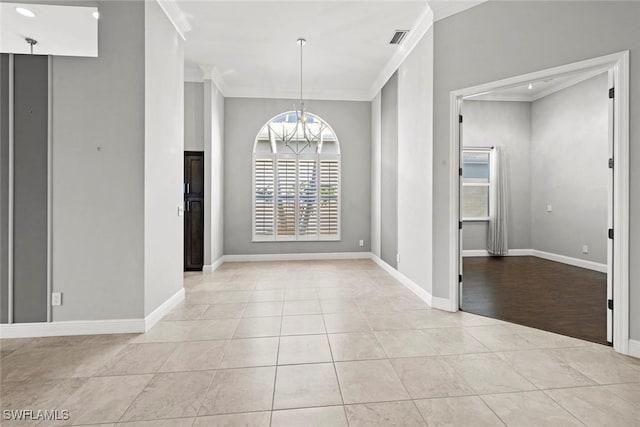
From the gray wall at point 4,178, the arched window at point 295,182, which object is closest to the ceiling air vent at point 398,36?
the arched window at point 295,182

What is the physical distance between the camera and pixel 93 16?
2.92 meters

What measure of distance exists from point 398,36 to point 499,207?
461 cm

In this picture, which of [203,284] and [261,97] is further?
[261,97]

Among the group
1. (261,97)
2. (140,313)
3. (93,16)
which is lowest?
(140,313)

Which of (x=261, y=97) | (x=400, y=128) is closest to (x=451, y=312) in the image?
(x=400, y=128)

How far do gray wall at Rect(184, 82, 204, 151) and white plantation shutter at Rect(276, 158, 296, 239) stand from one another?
169 cm

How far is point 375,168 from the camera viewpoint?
647cm

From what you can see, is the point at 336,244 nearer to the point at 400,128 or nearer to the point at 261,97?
the point at 400,128

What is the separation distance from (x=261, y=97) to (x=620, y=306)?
6270mm

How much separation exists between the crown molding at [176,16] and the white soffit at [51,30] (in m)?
0.74

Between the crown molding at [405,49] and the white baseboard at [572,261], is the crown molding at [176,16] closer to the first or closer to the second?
the crown molding at [405,49]

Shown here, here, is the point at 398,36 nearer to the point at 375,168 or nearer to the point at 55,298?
the point at 375,168

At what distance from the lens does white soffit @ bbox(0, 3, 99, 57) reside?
280 cm

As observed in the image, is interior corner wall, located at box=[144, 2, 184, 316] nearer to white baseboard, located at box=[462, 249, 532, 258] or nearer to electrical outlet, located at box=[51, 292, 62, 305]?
electrical outlet, located at box=[51, 292, 62, 305]
